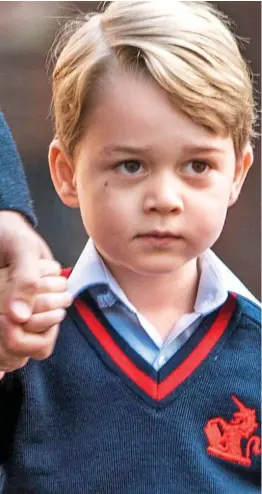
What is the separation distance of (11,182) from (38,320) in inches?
3.7

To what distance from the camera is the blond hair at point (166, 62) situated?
49 cm

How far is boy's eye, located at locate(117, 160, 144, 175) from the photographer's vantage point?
498 mm

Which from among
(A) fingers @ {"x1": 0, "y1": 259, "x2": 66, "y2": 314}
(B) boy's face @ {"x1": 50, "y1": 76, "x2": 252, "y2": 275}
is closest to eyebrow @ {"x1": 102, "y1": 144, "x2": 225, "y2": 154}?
(B) boy's face @ {"x1": 50, "y1": 76, "x2": 252, "y2": 275}

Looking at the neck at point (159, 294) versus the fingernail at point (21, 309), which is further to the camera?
the neck at point (159, 294)

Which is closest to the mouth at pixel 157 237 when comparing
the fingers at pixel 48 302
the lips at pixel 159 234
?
the lips at pixel 159 234

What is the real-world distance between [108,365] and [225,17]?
Answer: 0.27 metres

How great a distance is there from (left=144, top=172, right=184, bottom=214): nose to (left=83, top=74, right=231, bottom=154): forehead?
0.02m

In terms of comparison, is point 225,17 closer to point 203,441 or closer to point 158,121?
point 158,121

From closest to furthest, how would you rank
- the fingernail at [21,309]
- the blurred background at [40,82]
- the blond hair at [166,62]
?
the fingernail at [21,309]
the blond hair at [166,62]
the blurred background at [40,82]

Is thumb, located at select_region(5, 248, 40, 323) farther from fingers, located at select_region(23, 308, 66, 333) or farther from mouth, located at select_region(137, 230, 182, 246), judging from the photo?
mouth, located at select_region(137, 230, 182, 246)

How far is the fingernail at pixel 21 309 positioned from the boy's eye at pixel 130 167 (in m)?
0.14

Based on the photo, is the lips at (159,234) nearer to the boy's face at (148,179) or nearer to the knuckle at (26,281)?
the boy's face at (148,179)

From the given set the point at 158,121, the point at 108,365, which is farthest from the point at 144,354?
the point at 158,121

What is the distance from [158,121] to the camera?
0.48 meters
